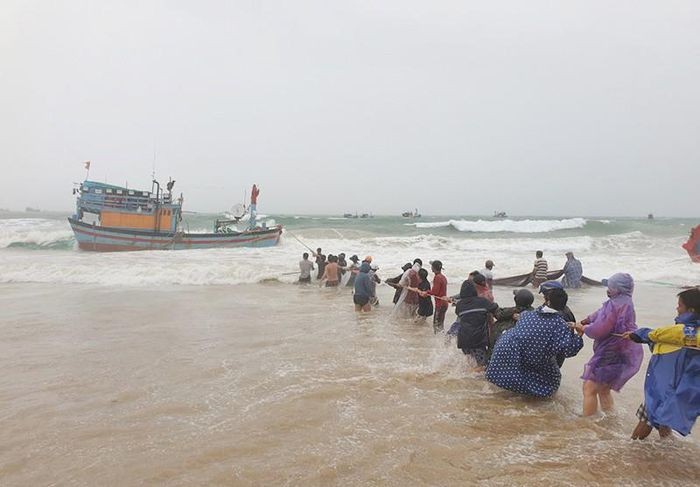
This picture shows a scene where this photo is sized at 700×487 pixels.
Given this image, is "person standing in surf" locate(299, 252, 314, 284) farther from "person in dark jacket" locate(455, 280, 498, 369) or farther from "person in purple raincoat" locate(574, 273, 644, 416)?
"person in purple raincoat" locate(574, 273, 644, 416)

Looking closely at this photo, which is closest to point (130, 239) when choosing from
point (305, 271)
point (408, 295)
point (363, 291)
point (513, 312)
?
point (305, 271)

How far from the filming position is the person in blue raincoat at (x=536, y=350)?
4051mm

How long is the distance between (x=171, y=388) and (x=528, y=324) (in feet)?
11.9

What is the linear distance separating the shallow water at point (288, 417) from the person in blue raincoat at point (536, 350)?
23 centimetres

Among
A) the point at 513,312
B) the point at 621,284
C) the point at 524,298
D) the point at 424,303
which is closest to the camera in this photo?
the point at 621,284

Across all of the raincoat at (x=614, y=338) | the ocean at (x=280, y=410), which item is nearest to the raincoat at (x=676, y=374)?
the ocean at (x=280, y=410)

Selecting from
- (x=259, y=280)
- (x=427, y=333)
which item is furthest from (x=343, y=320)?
(x=259, y=280)

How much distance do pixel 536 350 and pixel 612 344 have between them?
0.61 m

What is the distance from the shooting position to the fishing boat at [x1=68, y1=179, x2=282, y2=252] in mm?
22938

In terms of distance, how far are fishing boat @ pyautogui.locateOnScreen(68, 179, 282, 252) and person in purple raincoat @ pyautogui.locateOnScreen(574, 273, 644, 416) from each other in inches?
840

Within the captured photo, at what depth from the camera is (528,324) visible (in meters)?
4.17

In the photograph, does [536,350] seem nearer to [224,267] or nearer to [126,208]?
[224,267]

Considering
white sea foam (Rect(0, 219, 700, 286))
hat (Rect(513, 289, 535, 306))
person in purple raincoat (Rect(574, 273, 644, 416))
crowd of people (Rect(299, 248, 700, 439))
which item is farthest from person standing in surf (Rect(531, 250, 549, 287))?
person in purple raincoat (Rect(574, 273, 644, 416))

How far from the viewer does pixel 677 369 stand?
10.5ft
